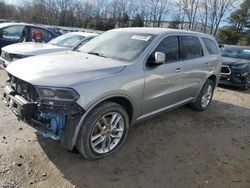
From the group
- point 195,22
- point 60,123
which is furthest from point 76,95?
point 195,22

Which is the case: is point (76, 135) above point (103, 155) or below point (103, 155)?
above

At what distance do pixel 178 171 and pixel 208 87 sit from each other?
10.2 ft

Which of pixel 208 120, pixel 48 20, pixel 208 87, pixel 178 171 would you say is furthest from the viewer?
pixel 48 20

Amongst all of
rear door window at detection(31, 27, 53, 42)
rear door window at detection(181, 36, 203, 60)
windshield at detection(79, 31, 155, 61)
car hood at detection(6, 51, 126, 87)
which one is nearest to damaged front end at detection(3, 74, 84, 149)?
car hood at detection(6, 51, 126, 87)

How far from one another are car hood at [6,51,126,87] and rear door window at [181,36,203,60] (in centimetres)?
168

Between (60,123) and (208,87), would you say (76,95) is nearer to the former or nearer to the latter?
(60,123)

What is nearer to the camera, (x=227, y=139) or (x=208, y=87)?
(x=227, y=139)

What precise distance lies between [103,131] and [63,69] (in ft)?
3.26

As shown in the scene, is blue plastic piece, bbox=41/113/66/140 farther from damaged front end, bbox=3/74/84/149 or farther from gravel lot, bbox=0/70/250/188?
gravel lot, bbox=0/70/250/188

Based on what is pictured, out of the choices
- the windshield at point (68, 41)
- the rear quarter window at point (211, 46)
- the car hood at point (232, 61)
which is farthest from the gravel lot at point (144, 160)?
the car hood at point (232, 61)

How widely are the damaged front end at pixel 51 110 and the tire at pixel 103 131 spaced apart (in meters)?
0.18

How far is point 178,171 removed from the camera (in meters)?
3.52

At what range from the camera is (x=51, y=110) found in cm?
303

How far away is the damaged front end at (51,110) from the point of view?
302 cm
